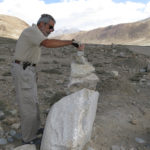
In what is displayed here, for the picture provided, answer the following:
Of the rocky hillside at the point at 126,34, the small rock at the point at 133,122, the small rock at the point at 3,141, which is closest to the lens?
the small rock at the point at 3,141

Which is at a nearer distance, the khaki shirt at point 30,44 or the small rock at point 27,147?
the khaki shirt at point 30,44

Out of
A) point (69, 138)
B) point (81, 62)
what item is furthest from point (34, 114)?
point (81, 62)

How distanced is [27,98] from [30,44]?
0.86 metres

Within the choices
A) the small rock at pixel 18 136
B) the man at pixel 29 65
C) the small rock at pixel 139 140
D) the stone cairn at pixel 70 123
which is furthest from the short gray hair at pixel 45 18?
the small rock at pixel 139 140

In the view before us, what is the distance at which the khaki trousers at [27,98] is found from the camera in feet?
12.3

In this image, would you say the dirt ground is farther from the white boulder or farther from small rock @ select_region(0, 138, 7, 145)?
the white boulder

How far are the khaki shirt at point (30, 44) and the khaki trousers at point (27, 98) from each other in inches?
5.8

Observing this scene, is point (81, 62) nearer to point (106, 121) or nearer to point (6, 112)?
point (106, 121)

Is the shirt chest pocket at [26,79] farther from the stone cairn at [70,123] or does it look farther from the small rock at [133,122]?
the small rock at [133,122]

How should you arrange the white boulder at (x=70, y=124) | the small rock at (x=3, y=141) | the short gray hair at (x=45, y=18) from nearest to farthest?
the white boulder at (x=70, y=124)
the short gray hair at (x=45, y=18)
the small rock at (x=3, y=141)

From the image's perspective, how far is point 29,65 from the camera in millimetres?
3770

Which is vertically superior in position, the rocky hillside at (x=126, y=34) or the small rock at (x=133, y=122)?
the rocky hillside at (x=126, y=34)

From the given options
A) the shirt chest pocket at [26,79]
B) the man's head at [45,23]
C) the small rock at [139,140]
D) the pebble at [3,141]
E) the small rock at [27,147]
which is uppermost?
the man's head at [45,23]

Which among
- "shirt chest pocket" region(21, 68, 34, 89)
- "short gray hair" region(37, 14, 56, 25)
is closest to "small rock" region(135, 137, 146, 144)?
"shirt chest pocket" region(21, 68, 34, 89)
